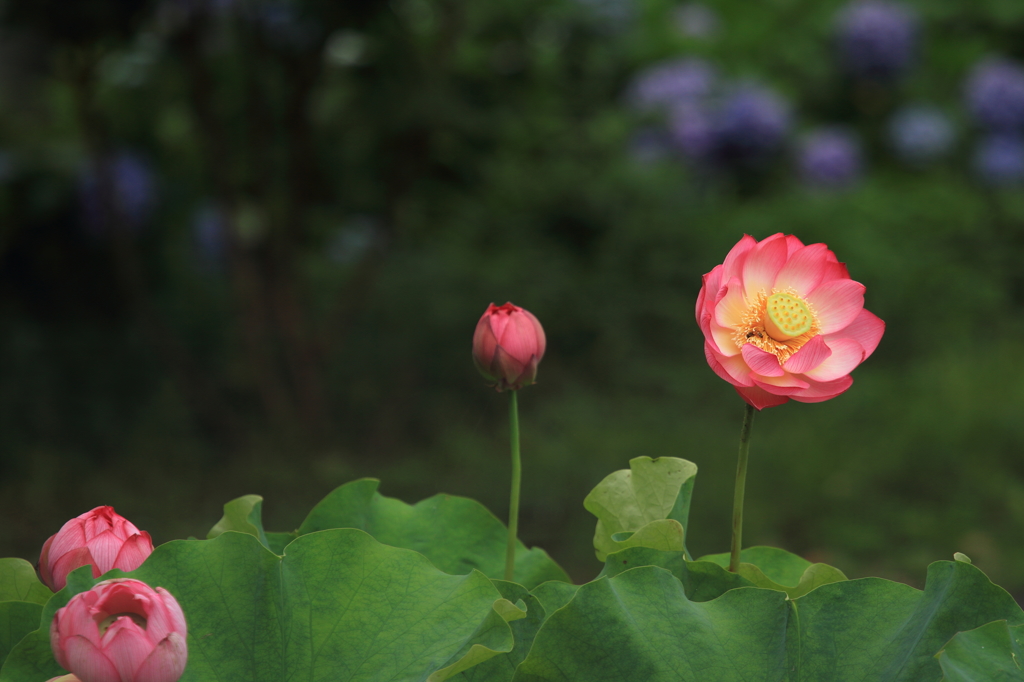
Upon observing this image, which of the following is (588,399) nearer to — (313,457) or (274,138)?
(313,457)

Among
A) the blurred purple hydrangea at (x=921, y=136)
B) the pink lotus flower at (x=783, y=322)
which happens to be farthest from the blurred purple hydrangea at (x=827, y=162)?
the pink lotus flower at (x=783, y=322)

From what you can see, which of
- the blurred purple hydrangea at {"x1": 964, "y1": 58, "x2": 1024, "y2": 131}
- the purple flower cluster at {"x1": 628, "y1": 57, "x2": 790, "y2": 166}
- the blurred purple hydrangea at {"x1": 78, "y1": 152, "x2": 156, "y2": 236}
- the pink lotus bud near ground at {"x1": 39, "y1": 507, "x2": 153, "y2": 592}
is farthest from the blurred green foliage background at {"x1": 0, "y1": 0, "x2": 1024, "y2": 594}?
the pink lotus bud near ground at {"x1": 39, "y1": 507, "x2": 153, "y2": 592}

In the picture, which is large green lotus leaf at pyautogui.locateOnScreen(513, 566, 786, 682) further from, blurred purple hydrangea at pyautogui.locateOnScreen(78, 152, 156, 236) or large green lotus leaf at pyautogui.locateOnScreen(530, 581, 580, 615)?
blurred purple hydrangea at pyautogui.locateOnScreen(78, 152, 156, 236)

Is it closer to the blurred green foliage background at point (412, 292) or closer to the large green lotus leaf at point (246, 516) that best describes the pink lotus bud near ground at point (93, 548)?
the large green lotus leaf at point (246, 516)

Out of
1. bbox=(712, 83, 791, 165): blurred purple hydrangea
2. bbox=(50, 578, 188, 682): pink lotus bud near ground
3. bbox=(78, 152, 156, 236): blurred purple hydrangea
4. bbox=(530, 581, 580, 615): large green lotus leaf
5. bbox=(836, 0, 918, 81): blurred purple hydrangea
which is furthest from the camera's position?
bbox=(836, 0, 918, 81): blurred purple hydrangea

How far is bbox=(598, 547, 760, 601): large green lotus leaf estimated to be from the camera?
74cm

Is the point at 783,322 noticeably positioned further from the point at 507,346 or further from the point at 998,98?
the point at 998,98

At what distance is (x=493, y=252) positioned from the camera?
13.4 feet

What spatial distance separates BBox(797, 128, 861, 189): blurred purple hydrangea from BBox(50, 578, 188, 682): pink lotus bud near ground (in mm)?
4573

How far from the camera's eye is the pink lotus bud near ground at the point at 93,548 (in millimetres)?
687

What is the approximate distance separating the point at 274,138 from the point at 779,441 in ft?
6.69

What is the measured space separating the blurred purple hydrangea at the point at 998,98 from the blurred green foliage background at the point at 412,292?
65 centimetres

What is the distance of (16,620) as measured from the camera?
697 mm

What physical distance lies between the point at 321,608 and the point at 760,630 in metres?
0.30
